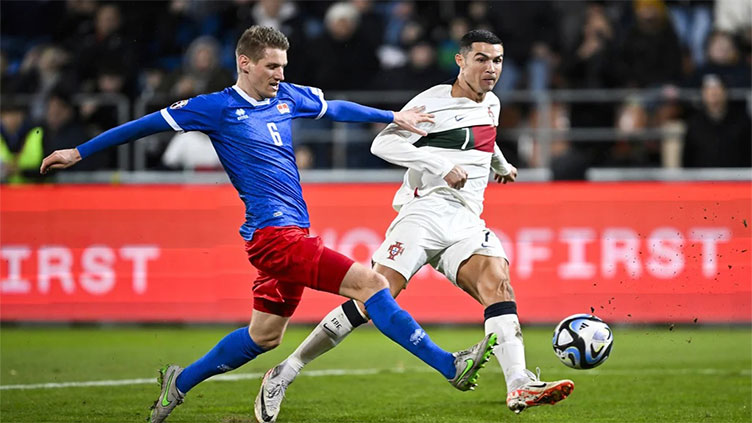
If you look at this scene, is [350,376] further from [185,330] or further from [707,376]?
[185,330]

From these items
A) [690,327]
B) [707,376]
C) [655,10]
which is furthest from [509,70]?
[707,376]

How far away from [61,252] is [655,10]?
26.6ft

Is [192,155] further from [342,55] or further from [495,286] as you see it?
[495,286]

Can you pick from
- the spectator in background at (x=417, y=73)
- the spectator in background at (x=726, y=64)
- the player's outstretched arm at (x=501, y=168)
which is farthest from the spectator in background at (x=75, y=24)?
the player's outstretched arm at (x=501, y=168)

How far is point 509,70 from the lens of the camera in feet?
51.4

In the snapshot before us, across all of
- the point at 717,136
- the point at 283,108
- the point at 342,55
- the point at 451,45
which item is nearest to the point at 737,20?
the point at 717,136

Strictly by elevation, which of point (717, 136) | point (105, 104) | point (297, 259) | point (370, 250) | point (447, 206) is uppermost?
point (105, 104)

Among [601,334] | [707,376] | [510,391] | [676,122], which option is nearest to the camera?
[510,391]

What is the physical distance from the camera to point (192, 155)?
14.4 metres

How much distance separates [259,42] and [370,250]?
660cm

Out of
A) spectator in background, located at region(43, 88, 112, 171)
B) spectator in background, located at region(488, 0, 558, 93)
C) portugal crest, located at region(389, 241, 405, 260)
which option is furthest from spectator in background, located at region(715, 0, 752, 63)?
portugal crest, located at region(389, 241, 405, 260)

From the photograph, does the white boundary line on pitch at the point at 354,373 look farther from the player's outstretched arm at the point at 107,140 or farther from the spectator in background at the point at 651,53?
the spectator in background at the point at 651,53

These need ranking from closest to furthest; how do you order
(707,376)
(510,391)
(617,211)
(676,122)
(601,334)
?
(510,391) < (601,334) < (707,376) < (617,211) < (676,122)

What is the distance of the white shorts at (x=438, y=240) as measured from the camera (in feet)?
24.6
